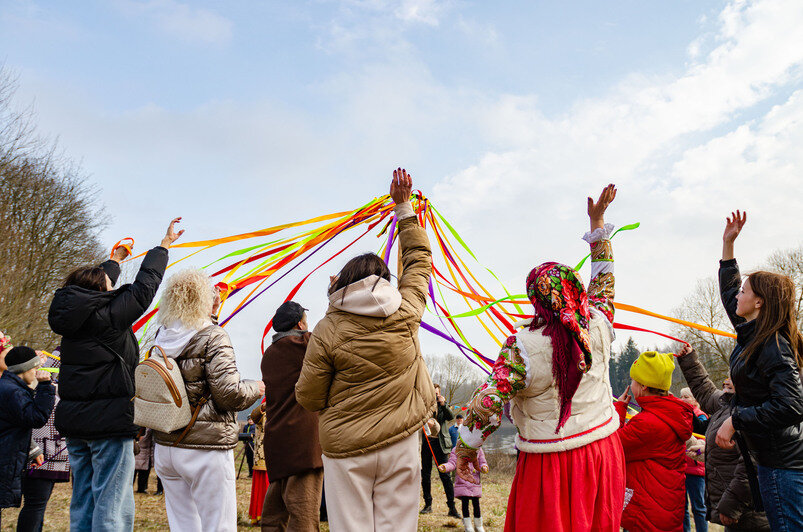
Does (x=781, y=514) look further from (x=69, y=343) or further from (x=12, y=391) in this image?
(x=12, y=391)

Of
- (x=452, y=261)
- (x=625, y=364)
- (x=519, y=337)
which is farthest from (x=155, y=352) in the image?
(x=625, y=364)

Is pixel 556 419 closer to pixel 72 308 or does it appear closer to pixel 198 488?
pixel 198 488

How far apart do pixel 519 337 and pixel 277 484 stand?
2356 millimetres

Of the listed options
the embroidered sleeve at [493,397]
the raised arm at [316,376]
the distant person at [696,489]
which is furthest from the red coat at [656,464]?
the distant person at [696,489]

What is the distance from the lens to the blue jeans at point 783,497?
253 cm

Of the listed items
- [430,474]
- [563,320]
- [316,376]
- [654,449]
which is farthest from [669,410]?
[430,474]

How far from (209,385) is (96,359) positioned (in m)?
0.72

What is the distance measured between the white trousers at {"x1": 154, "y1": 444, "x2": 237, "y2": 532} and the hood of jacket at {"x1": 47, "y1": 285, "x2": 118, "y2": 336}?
86cm

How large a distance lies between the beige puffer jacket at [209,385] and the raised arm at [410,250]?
1118mm

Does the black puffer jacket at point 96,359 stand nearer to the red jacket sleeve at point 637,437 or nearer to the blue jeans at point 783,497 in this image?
the red jacket sleeve at point 637,437

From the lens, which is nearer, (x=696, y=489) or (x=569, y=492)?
(x=569, y=492)

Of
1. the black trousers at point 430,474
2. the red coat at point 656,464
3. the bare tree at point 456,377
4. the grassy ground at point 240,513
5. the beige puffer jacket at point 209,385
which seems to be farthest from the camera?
the bare tree at point 456,377

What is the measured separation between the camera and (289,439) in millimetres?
3742

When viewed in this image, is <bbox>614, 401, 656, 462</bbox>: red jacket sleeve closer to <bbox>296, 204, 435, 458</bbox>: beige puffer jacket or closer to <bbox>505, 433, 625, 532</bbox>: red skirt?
<bbox>505, 433, 625, 532</bbox>: red skirt
